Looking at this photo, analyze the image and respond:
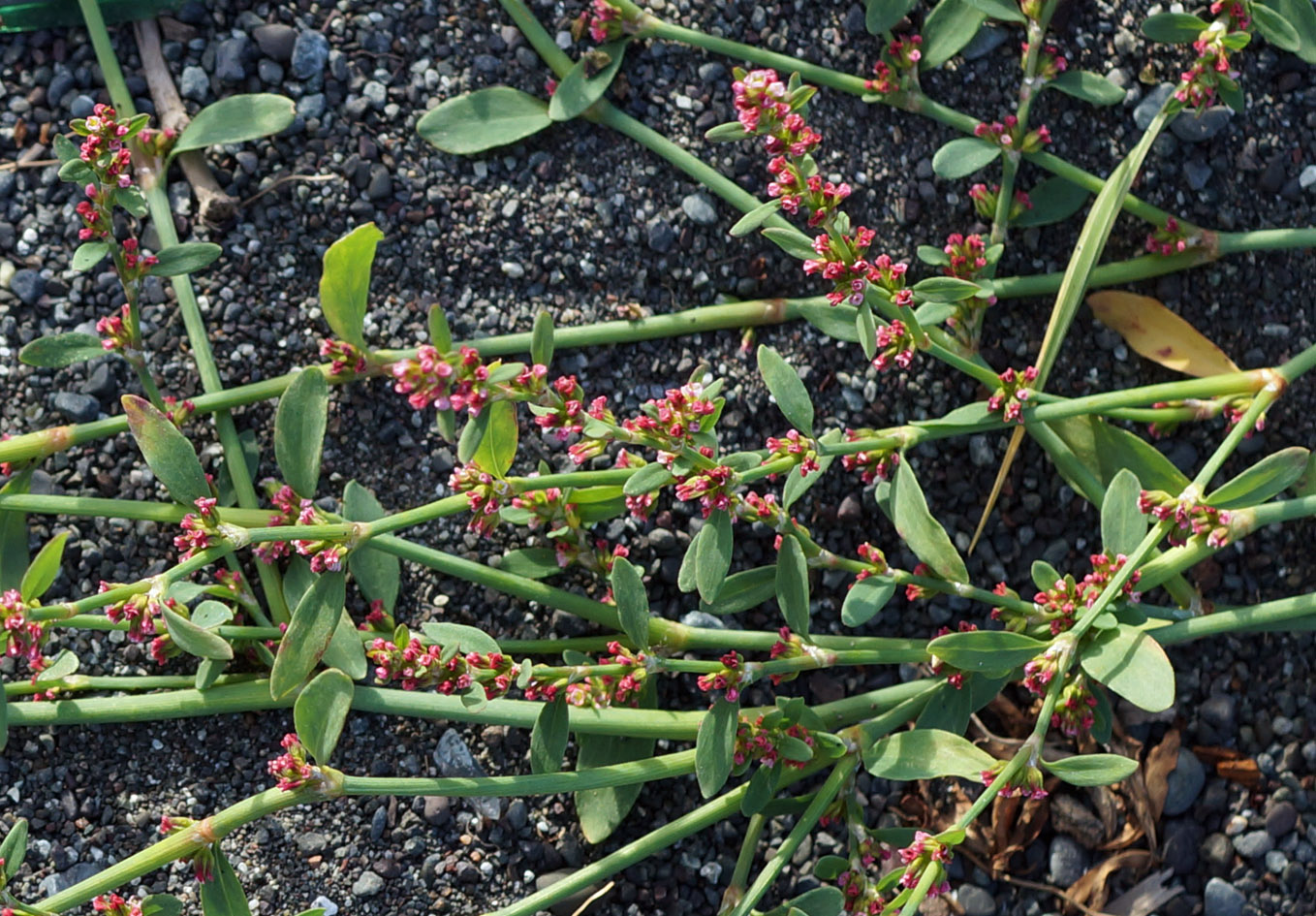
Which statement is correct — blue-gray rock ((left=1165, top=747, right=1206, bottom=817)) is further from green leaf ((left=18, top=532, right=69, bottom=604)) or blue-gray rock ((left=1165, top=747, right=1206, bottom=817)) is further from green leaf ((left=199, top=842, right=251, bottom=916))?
green leaf ((left=18, top=532, right=69, bottom=604))

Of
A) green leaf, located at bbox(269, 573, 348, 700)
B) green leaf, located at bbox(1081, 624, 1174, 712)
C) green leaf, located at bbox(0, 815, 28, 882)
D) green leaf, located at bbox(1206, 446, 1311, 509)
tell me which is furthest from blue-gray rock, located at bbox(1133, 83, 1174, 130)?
green leaf, located at bbox(0, 815, 28, 882)

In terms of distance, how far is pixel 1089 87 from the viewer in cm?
211

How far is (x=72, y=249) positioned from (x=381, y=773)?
1.04 metres

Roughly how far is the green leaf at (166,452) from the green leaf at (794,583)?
0.81m

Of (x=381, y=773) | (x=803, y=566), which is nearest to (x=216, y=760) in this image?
(x=381, y=773)

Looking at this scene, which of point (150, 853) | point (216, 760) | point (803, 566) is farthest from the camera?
point (216, 760)

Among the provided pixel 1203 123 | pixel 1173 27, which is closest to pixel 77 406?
pixel 1173 27

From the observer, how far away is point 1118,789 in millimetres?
2170

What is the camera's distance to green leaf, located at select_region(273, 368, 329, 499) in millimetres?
1838

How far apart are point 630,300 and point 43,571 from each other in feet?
3.32

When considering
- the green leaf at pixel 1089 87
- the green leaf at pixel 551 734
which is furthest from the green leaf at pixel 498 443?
the green leaf at pixel 1089 87

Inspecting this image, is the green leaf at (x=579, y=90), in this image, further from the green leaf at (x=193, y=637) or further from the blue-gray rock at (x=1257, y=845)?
the blue-gray rock at (x=1257, y=845)

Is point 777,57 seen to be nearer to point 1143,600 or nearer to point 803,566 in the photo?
point 803,566

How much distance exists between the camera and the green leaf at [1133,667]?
167 centimetres
